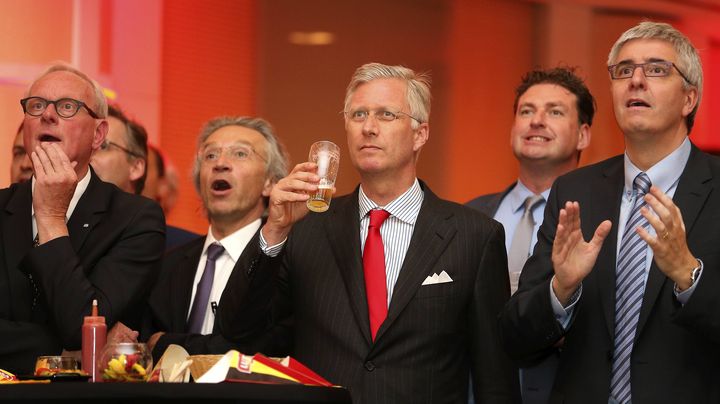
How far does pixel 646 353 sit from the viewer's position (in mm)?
3795

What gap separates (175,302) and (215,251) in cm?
31

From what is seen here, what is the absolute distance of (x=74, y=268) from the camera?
4027 mm

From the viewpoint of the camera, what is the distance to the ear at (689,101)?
414 centimetres

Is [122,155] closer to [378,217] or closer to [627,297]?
[378,217]

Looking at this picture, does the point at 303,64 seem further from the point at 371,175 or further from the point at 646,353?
the point at 646,353

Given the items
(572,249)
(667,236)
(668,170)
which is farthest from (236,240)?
(667,236)

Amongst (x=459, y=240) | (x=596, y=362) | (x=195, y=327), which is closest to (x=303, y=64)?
(x=195, y=327)

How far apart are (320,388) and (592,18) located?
19.0 ft

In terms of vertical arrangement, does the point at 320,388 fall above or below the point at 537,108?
below

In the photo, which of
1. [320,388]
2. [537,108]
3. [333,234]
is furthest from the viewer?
[537,108]

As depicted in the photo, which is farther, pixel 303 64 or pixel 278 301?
pixel 303 64

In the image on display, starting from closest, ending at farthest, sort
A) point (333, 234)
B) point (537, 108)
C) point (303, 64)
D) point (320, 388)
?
point (320, 388) < point (333, 234) < point (537, 108) < point (303, 64)

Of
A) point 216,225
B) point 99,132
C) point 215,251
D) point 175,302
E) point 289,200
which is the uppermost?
point 99,132

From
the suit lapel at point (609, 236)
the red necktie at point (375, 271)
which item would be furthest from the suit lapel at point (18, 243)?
the suit lapel at point (609, 236)
